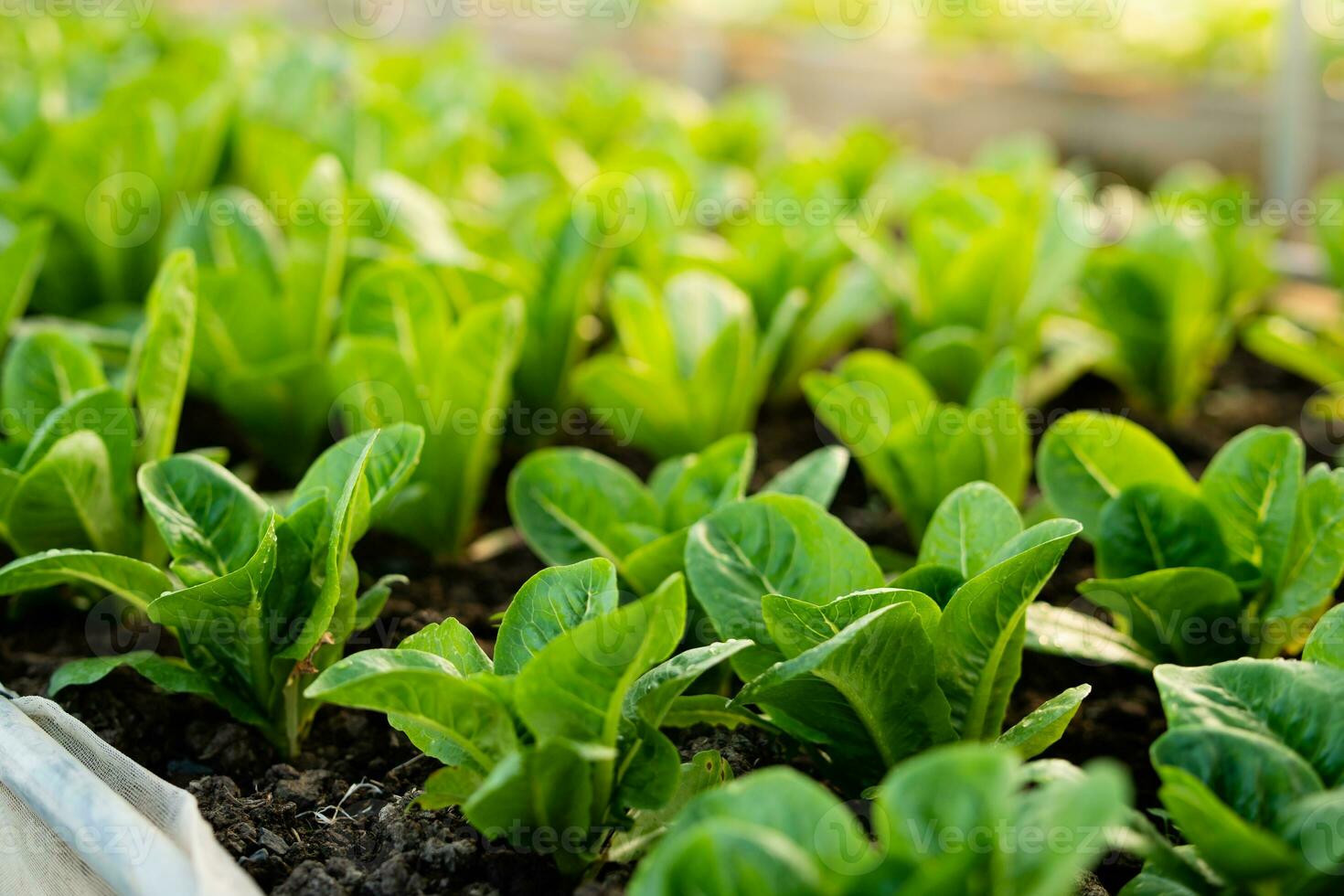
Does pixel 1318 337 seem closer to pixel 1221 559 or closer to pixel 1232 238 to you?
pixel 1232 238

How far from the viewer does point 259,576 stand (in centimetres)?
110

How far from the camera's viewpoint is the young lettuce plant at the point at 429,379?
149cm

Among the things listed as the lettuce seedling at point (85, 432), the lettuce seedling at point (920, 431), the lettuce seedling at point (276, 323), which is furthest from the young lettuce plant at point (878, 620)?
the lettuce seedling at point (276, 323)

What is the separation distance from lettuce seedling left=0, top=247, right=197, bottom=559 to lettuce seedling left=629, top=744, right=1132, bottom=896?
0.78 metres

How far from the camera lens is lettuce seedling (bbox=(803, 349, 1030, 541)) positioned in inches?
55.9

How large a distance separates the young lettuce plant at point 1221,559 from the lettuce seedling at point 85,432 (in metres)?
0.91

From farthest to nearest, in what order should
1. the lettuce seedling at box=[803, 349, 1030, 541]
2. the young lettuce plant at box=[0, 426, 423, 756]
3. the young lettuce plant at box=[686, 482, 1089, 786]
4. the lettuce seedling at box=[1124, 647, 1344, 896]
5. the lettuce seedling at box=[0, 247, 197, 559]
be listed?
the lettuce seedling at box=[803, 349, 1030, 541], the lettuce seedling at box=[0, 247, 197, 559], the young lettuce plant at box=[0, 426, 423, 756], the young lettuce plant at box=[686, 482, 1089, 786], the lettuce seedling at box=[1124, 647, 1344, 896]

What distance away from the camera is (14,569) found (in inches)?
45.5

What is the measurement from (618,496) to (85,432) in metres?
0.52

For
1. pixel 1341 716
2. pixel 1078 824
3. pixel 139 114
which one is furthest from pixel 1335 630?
pixel 139 114

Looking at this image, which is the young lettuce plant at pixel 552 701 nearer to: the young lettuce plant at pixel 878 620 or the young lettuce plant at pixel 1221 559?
the young lettuce plant at pixel 878 620

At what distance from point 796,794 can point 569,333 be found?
3.71ft

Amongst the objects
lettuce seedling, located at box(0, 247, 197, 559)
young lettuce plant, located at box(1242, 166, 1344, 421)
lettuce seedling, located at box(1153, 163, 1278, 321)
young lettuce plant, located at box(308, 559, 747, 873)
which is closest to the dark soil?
young lettuce plant, located at box(308, 559, 747, 873)

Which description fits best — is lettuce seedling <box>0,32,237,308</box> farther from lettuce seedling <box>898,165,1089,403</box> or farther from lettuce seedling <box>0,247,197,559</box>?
lettuce seedling <box>898,165,1089,403</box>
